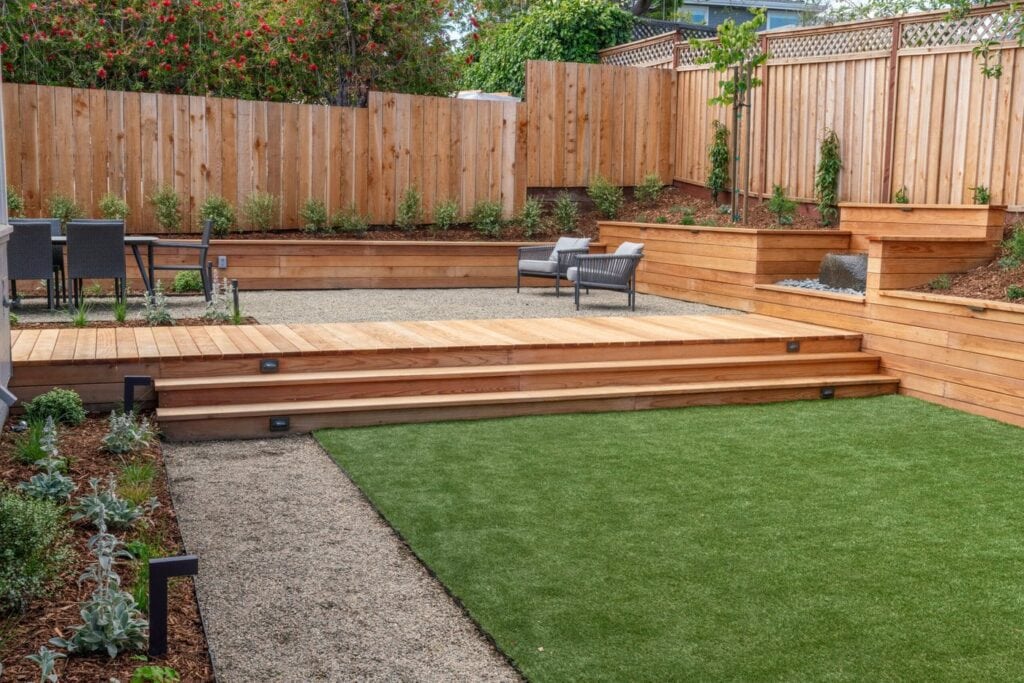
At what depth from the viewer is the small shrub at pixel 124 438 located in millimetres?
4902

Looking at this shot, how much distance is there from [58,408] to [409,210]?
7.02 metres

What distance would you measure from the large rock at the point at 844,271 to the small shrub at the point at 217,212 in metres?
6.21

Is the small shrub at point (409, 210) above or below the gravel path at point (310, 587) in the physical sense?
above

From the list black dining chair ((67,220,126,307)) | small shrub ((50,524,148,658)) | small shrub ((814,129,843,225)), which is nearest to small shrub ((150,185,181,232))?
black dining chair ((67,220,126,307))

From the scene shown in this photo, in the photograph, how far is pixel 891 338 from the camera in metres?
7.30

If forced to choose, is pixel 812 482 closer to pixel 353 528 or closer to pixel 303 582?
pixel 353 528

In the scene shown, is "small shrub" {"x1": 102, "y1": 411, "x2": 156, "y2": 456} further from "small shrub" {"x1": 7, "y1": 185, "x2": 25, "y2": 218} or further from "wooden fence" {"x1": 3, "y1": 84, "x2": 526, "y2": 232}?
"wooden fence" {"x1": 3, "y1": 84, "x2": 526, "y2": 232}

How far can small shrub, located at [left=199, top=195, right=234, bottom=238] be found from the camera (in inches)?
433

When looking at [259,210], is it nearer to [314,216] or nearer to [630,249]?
[314,216]

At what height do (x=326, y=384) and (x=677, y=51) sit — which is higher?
(x=677, y=51)

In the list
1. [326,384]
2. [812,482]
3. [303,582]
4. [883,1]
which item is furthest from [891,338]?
[883,1]

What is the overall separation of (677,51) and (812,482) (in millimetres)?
9396

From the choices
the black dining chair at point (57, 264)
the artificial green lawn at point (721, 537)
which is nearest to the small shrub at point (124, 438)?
the artificial green lawn at point (721, 537)

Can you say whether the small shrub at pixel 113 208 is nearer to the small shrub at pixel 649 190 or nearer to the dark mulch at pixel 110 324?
the dark mulch at pixel 110 324
